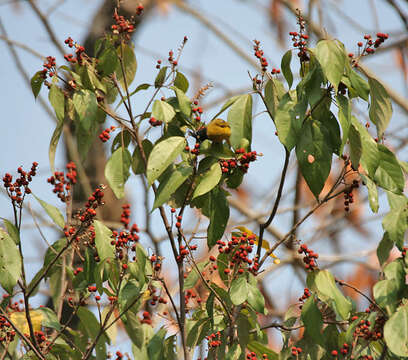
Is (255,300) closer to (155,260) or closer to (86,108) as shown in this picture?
(155,260)

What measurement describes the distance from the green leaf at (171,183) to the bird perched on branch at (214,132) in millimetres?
149

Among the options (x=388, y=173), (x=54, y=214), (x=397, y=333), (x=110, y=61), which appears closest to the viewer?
(x=397, y=333)

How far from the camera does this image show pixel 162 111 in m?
1.54

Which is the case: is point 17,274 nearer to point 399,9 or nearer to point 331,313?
point 331,313

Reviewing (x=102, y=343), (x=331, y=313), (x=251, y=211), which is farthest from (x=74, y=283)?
(x=251, y=211)

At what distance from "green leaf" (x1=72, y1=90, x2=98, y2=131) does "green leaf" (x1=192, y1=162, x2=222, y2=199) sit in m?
0.33

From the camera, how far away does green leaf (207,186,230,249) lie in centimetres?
157

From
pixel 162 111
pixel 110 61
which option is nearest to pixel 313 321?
pixel 162 111

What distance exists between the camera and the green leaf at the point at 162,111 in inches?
59.8

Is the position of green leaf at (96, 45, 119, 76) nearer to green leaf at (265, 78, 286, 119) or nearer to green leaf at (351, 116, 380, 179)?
green leaf at (265, 78, 286, 119)

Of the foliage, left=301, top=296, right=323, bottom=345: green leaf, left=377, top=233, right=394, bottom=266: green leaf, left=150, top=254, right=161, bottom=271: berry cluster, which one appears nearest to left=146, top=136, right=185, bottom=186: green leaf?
the foliage

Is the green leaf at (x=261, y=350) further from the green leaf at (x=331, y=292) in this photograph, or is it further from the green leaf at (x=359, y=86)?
the green leaf at (x=359, y=86)

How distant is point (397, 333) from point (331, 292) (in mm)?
189

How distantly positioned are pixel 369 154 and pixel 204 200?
0.44 metres
